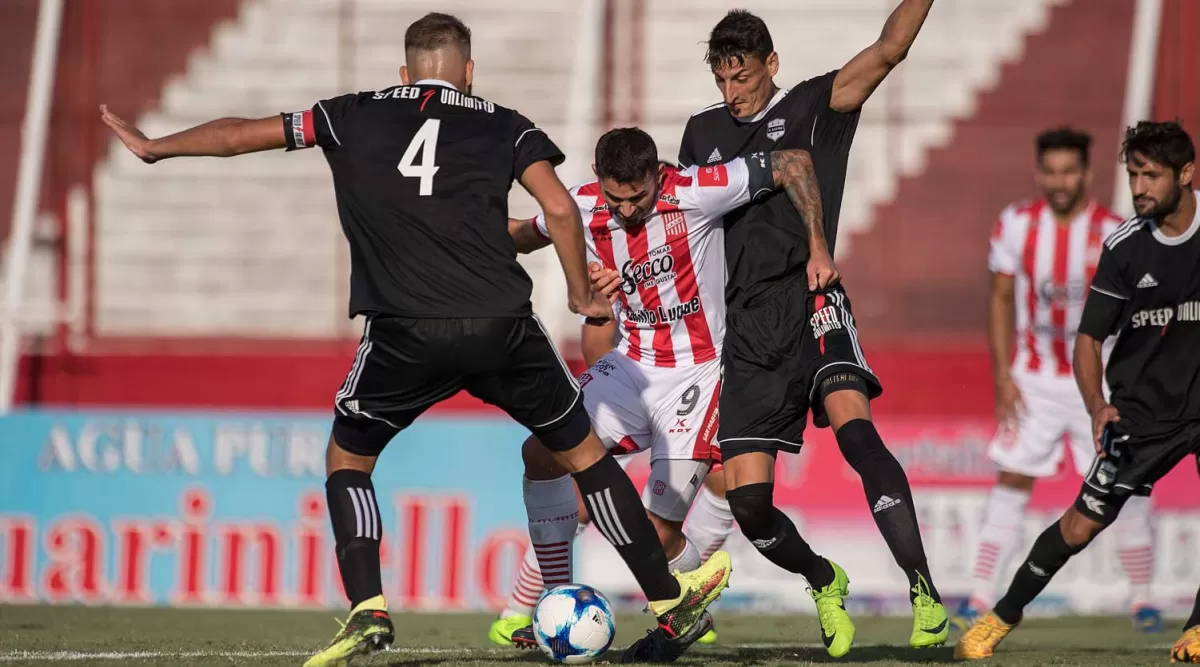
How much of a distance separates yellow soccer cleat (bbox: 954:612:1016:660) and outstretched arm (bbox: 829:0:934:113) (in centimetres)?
217

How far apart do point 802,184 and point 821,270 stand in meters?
0.38

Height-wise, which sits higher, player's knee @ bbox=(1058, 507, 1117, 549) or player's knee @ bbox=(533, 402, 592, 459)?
player's knee @ bbox=(533, 402, 592, 459)

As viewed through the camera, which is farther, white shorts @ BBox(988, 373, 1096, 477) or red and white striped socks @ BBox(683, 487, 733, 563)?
white shorts @ BBox(988, 373, 1096, 477)

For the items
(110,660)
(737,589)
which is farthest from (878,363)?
(110,660)

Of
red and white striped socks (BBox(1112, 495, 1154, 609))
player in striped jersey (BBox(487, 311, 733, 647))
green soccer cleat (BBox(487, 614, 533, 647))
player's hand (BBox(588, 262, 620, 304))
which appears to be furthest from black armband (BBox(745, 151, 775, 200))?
red and white striped socks (BBox(1112, 495, 1154, 609))

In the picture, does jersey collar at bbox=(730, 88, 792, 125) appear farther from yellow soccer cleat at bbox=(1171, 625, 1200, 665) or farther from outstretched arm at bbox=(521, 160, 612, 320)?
yellow soccer cleat at bbox=(1171, 625, 1200, 665)

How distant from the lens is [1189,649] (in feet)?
19.7

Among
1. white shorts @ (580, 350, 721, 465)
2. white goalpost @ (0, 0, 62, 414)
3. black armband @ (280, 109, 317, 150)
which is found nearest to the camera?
black armband @ (280, 109, 317, 150)

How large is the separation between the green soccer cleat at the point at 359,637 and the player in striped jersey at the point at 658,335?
131 cm

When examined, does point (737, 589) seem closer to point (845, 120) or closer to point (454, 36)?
point (845, 120)

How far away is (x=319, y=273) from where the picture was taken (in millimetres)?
13430

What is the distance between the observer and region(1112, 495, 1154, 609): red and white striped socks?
334 inches

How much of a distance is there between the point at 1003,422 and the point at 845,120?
3125 mm

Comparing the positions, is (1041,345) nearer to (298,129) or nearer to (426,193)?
(426,193)
